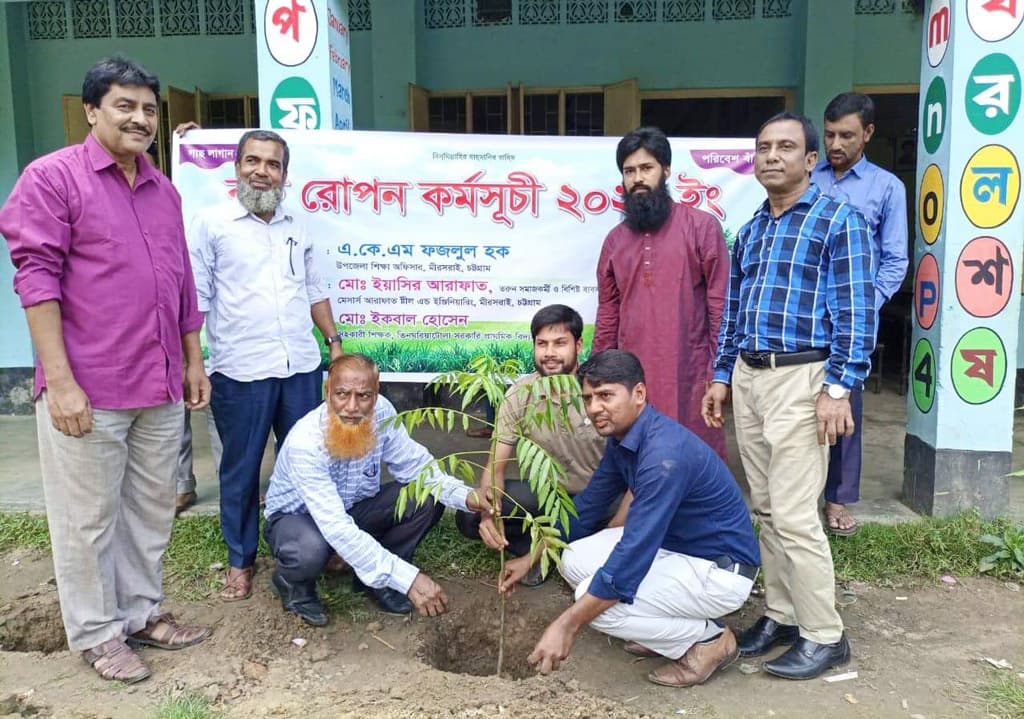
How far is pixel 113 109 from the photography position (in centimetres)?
258

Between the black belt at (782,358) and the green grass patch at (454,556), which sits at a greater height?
the black belt at (782,358)

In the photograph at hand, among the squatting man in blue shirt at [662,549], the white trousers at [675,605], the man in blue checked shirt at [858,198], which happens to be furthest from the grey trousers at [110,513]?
the man in blue checked shirt at [858,198]

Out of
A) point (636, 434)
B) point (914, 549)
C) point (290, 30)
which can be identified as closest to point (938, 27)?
point (914, 549)

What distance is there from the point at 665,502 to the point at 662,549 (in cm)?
37

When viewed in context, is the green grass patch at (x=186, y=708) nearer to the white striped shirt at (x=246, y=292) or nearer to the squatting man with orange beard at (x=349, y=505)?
the squatting man with orange beard at (x=349, y=505)

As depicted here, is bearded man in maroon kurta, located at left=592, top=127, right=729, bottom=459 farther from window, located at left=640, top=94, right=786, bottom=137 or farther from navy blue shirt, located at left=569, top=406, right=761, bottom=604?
window, located at left=640, top=94, right=786, bottom=137

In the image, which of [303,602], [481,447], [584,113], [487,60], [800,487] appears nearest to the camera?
[800,487]

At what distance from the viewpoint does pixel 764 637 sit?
2930mm

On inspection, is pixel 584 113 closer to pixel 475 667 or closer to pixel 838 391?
pixel 838 391

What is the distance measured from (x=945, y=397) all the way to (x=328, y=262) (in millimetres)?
3230

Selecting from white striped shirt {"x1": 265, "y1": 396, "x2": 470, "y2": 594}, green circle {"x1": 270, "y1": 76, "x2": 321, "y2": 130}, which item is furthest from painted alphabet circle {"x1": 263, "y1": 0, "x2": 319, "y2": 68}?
white striped shirt {"x1": 265, "y1": 396, "x2": 470, "y2": 594}

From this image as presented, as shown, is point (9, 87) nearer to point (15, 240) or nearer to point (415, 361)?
point (415, 361)

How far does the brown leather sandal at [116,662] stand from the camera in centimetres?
273

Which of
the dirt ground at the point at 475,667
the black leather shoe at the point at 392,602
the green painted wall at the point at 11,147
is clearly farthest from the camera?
the green painted wall at the point at 11,147
